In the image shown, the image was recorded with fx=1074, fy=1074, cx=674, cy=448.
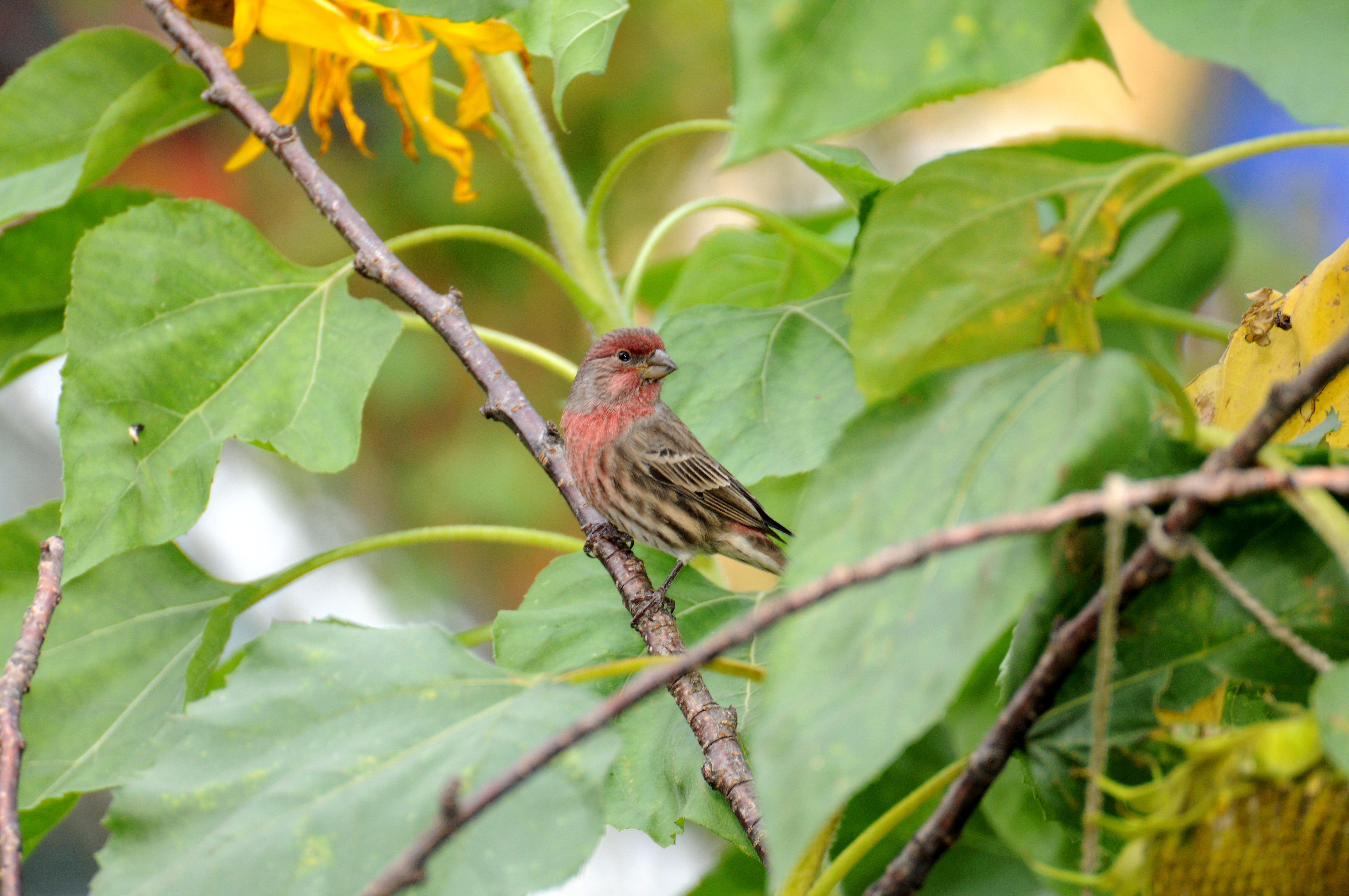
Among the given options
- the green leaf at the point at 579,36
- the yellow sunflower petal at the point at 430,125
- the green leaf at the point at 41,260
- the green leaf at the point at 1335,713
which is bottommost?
the green leaf at the point at 1335,713

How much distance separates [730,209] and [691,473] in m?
1.05

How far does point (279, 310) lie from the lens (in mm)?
1214

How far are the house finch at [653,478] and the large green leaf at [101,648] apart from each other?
1.05 m

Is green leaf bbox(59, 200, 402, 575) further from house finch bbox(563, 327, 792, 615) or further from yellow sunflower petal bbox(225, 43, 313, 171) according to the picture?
house finch bbox(563, 327, 792, 615)

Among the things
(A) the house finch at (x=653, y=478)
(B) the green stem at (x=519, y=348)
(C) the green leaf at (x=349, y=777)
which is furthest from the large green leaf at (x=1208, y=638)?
(A) the house finch at (x=653, y=478)

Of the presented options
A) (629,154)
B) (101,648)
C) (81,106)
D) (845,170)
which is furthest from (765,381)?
(81,106)

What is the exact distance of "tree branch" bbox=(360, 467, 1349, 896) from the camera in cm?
48

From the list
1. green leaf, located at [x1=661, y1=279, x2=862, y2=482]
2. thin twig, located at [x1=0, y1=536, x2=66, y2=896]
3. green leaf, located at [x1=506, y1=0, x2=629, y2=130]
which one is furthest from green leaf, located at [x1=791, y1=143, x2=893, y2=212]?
thin twig, located at [x1=0, y1=536, x2=66, y2=896]

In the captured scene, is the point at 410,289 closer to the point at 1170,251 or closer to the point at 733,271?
the point at 733,271

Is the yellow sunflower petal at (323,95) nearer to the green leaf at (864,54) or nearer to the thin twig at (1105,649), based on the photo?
the green leaf at (864,54)

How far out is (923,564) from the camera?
20.6 inches

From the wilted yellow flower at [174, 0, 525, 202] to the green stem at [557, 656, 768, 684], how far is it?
2.13 ft

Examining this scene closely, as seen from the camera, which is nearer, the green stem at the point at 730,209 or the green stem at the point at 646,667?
the green stem at the point at 646,667

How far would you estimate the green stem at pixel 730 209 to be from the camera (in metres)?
1.37
